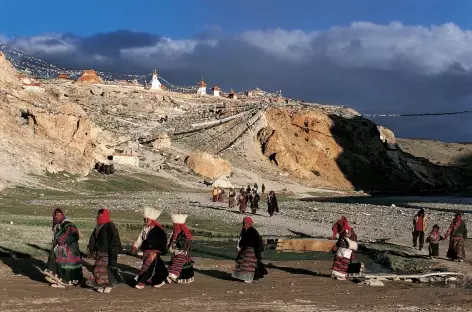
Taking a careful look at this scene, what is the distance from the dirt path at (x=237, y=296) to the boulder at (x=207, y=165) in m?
54.5

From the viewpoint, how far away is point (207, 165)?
69.3 metres

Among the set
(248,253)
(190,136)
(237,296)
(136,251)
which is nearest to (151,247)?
(136,251)

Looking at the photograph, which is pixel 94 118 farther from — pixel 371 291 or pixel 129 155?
pixel 371 291

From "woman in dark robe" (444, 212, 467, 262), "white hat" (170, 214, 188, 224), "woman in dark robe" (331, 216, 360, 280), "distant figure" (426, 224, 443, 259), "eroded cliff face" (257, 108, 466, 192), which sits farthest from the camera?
"eroded cliff face" (257, 108, 466, 192)

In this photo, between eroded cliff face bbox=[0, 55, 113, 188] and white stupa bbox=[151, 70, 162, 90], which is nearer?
eroded cliff face bbox=[0, 55, 113, 188]

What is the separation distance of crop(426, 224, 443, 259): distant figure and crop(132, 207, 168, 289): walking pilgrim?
30.7 ft

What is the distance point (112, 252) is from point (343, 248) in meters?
5.42

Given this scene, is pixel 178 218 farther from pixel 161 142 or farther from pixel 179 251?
pixel 161 142

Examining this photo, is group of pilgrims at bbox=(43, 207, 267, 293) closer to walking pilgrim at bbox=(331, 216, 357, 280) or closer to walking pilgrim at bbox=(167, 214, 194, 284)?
walking pilgrim at bbox=(167, 214, 194, 284)

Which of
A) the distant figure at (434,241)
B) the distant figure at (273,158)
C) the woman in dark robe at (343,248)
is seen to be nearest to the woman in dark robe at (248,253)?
the woman in dark robe at (343,248)

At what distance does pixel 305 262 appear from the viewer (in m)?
17.5

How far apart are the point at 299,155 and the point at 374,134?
24.1 meters

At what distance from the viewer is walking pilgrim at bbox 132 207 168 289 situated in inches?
466

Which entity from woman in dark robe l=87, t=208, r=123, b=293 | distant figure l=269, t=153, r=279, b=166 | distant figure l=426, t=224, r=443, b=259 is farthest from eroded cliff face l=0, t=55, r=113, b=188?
woman in dark robe l=87, t=208, r=123, b=293
